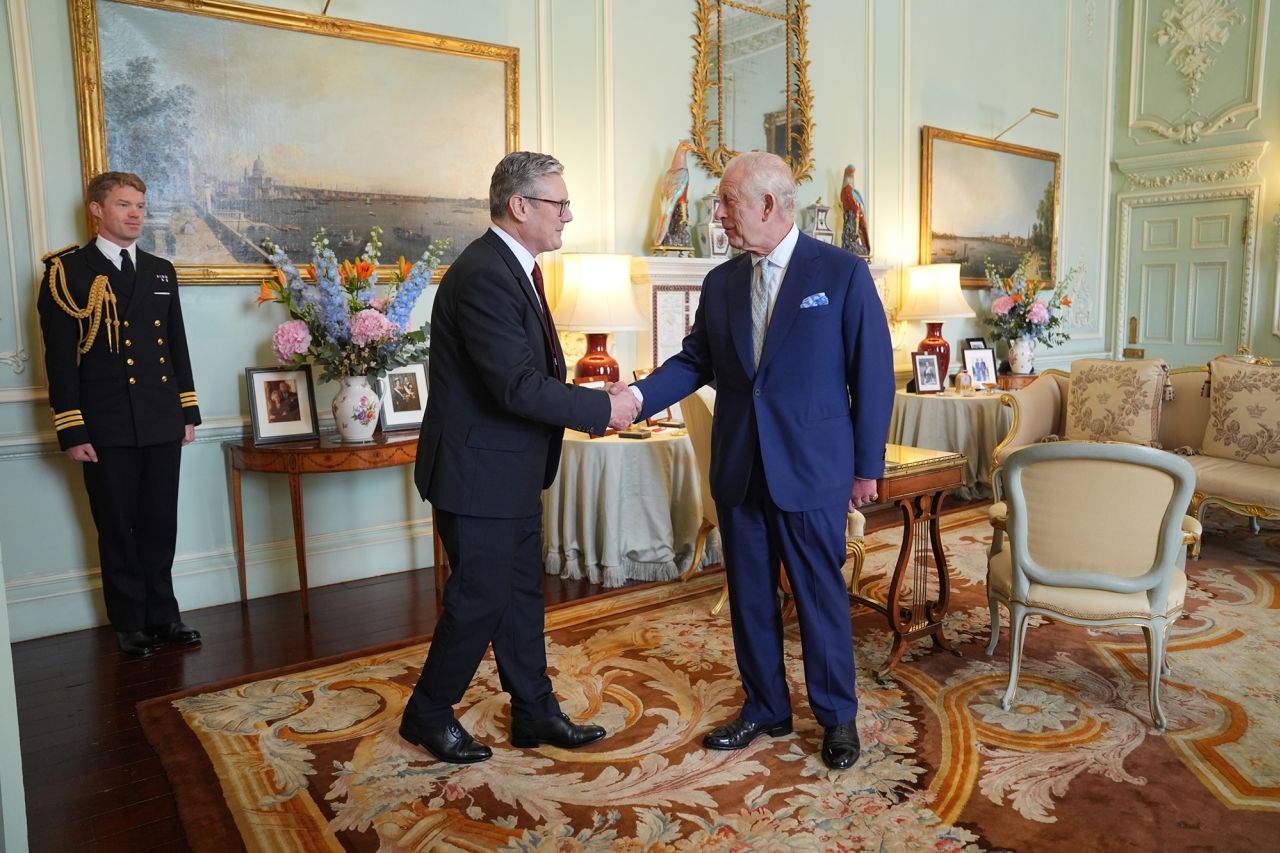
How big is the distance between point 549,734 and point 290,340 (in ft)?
7.27

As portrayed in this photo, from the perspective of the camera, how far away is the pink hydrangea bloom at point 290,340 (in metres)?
4.11

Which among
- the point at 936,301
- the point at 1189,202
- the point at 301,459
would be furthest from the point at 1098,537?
the point at 1189,202

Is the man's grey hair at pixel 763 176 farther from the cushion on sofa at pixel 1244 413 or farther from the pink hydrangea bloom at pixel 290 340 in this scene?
the cushion on sofa at pixel 1244 413

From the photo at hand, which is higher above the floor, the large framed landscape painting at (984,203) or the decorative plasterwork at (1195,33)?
the decorative plasterwork at (1195,33)

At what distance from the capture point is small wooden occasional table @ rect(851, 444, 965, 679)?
3.36m

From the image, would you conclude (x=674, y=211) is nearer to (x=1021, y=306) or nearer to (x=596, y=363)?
(x=596, y=363)

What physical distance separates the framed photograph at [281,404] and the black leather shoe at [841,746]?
2.82 meters

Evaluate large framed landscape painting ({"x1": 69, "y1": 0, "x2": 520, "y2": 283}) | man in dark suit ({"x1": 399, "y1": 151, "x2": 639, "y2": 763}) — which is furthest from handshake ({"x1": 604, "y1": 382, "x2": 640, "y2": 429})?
large framed landscape painting ({"x1": 69, "y1": 0, "x2": 520, "y2": 283})

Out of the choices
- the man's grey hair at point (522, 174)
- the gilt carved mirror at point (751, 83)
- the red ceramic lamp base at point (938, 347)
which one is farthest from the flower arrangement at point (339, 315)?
the red ceramic lamp base at point (938, 347)

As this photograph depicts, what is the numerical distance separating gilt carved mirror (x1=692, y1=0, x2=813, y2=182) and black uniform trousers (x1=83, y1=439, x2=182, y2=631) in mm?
3683

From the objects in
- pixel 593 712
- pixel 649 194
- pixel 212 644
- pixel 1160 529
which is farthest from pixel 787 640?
pixel 649 194

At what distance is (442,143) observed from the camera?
16.0ft

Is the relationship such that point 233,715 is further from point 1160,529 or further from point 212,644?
point 1160,529

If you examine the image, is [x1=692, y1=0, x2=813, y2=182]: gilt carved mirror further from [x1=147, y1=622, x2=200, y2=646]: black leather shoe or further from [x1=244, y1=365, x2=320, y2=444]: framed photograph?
[x1=147, y1=622, x2=200, y2=646]: black leather shoe
